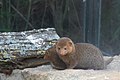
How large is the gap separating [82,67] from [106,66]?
0.28 metres

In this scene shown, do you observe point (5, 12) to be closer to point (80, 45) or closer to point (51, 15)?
point (51, 15)

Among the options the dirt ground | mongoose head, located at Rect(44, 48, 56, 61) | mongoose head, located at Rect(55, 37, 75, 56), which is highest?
mongoose head, located at Rect(55, 37, 75, 56)

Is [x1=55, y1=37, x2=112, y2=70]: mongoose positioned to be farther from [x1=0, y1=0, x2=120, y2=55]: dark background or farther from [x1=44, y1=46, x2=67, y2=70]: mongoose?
[x1=0, y1=0, x2=120, y2=55]: dark background

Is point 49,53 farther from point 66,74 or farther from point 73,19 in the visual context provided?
point 73,19

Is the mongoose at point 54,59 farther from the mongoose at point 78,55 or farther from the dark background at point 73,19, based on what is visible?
the dark background at point 73,19

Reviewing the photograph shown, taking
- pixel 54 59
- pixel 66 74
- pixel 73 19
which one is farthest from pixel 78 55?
pixel 73 19

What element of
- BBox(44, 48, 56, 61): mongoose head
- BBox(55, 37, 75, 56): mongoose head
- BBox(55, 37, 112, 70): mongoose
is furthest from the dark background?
BBox(55, 37, 75, 56): mongoose head

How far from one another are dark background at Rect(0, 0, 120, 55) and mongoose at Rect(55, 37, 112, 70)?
883 millimetres

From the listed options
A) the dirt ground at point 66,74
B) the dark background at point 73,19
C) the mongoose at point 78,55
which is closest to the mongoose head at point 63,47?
the mongoose at point 78,55

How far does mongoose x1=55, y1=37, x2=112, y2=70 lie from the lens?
4070 mm

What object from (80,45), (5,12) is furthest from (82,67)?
(5,12)

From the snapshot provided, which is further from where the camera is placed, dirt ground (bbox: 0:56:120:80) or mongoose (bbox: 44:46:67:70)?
mongoose (bbox: 44:46:67:70)

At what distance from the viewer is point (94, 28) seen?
527 centimetres

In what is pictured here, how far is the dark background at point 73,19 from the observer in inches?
207
